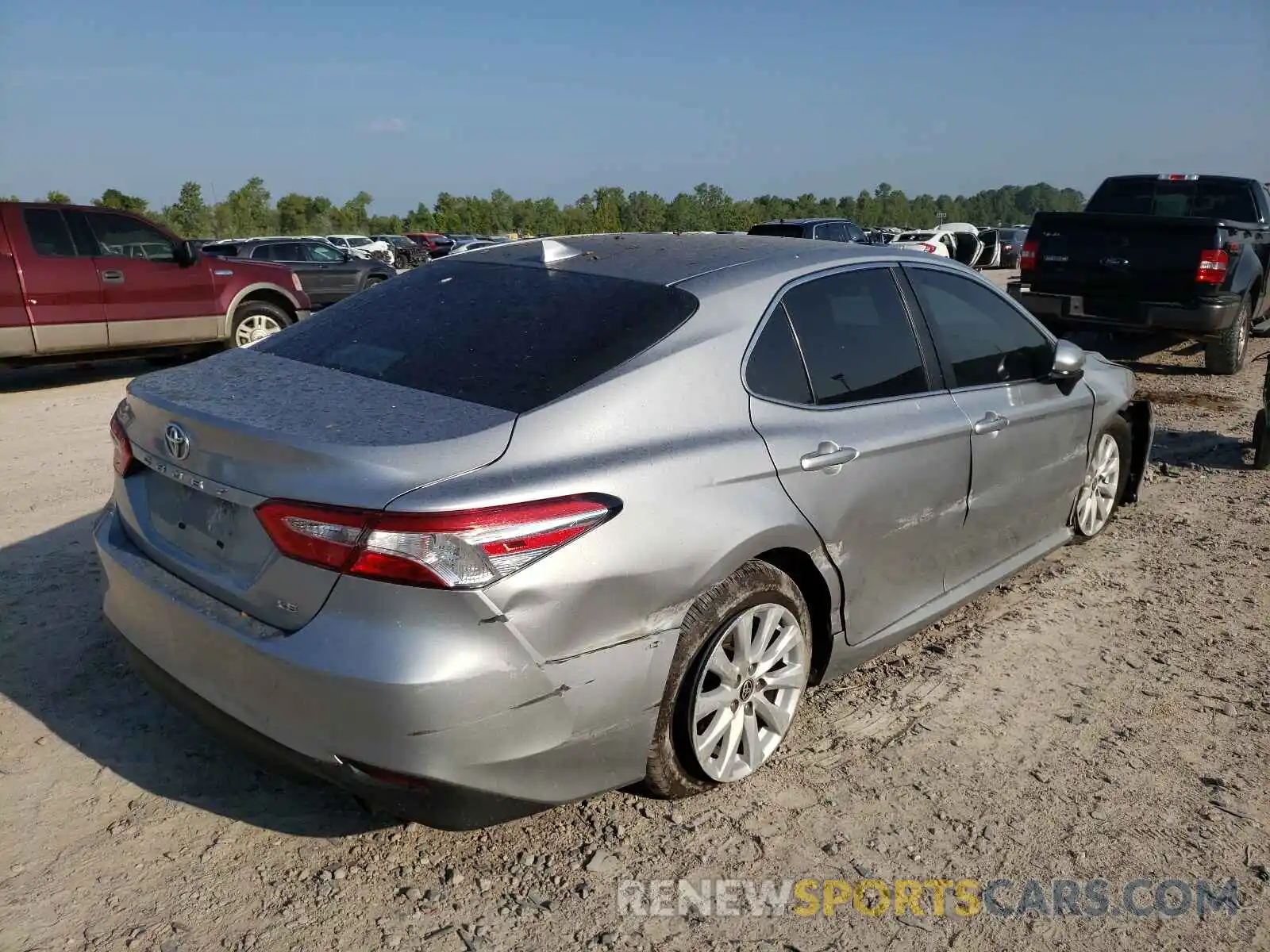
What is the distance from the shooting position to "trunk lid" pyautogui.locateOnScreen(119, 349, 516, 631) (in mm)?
2328

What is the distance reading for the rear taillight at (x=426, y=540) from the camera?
2.23 metres

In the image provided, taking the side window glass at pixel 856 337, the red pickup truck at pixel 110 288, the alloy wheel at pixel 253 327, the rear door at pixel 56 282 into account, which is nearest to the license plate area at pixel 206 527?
the side window glass at pixel 856 337

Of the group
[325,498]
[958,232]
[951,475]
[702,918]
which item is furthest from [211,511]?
[958,232]

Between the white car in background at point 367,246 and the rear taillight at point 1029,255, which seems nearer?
the rear taillight at point 1029,255

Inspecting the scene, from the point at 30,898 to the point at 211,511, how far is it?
42.1 inches

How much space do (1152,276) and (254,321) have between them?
Result: 9.33 metres

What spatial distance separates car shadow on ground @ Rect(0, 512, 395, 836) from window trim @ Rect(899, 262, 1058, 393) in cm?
258

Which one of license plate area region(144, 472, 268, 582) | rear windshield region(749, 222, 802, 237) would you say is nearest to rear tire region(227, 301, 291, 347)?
license plate area region(144, 472, 268, 582)

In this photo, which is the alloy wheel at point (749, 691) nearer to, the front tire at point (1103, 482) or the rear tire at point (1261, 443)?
the front tire at point (1103, 482)

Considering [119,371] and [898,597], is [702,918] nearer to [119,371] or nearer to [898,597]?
[898,597]

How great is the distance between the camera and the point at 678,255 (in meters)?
3.51

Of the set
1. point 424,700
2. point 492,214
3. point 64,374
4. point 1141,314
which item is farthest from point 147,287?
point 492,214

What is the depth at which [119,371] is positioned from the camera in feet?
36.1

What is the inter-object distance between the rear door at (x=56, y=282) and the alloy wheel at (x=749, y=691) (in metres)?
8.63
